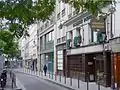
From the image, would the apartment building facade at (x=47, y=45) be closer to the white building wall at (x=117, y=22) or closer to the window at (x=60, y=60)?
the window at (x=60, y=60)

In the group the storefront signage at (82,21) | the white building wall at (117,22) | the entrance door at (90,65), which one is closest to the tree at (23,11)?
the white building wall at (117,22)

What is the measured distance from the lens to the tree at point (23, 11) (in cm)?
1288

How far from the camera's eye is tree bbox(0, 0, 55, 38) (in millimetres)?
12875

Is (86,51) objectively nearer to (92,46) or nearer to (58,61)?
(92,46)

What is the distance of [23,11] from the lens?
512 inches

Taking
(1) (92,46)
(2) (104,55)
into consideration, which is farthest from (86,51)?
(2) (104,55)

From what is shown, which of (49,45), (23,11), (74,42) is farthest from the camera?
(49,45)

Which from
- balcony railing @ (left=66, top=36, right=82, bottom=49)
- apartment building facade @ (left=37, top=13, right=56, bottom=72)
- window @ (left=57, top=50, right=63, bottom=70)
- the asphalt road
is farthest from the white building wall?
apartment building facade @ (left=37, top=13, right=56, bottom=72)

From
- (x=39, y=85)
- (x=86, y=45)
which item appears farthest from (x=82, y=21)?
(x=39, y=85)

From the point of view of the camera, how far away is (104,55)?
103 ft

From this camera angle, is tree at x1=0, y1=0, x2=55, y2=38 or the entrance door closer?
tree at x1=0, y1=0, x2=55, y2=38

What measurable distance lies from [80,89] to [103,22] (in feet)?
21.1

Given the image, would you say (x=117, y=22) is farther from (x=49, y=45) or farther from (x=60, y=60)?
(x=49, y=45)

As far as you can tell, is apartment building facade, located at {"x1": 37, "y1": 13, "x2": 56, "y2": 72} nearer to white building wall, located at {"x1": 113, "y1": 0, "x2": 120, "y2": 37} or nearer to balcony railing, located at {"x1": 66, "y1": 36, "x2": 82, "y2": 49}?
balcony railing, located at {"x1": 66, "y1": 36, "x2": 82, "y2": 49}
